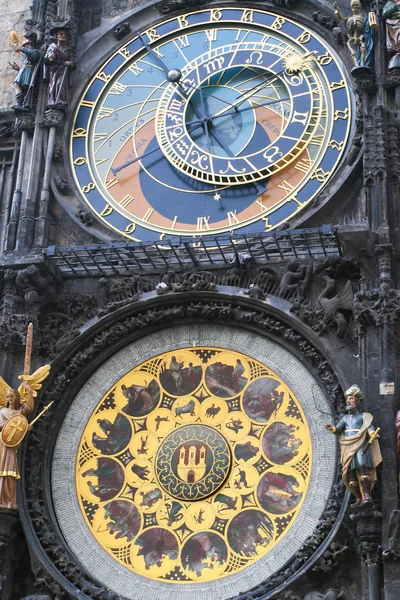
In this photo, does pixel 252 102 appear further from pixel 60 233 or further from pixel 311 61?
pixel 60 233

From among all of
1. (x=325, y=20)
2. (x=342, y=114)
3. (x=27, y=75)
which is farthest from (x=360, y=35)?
(x=27, y=75)

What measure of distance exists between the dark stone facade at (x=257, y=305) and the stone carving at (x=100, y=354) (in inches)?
0.7

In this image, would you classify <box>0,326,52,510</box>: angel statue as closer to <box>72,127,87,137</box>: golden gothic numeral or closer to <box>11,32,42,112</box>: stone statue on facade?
<box>72,127,87,137</box>: golden gothic numeral

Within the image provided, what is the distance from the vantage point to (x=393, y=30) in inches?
727

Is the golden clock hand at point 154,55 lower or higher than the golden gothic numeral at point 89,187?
higher

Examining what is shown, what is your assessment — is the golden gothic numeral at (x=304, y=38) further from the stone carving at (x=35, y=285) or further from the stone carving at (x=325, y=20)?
the stone carving at (x=35, y=285)

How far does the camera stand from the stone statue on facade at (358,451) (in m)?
15.4

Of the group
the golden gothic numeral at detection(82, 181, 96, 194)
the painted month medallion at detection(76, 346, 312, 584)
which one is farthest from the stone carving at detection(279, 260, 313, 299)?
the golden gothic numeral at detection(82, 181, 96, 194)

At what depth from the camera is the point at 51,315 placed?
714 inches

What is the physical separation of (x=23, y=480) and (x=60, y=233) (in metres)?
3.65

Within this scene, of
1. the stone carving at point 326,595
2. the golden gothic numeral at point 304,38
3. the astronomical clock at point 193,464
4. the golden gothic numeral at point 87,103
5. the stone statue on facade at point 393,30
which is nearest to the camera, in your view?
the stone carving at point 326,595

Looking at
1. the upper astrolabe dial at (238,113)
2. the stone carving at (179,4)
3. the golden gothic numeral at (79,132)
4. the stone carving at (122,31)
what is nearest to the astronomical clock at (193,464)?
the upper astrolabe dial at (238,113)

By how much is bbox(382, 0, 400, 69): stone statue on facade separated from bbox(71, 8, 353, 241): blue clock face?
0.87m

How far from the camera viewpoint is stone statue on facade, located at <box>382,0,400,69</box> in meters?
18.3
